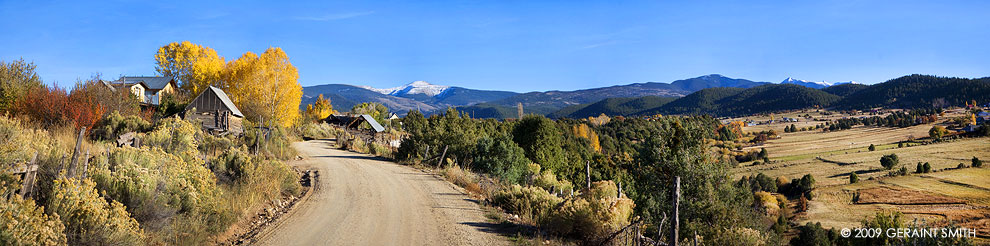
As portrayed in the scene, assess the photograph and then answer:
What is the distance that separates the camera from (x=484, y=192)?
1448cm

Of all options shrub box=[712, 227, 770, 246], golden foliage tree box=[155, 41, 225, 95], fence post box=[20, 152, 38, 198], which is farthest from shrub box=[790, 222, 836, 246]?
golden foliage tree box=[155, 41, 225, 95]

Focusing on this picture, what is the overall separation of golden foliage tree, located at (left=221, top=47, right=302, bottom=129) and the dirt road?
25588mm

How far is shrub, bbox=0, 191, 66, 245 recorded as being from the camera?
4402 millimetres

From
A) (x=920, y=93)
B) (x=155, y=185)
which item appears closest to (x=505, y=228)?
(x=155, y=185)

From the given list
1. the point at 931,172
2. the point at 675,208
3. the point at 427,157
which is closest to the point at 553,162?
the point at 427,157

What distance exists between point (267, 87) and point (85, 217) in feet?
115

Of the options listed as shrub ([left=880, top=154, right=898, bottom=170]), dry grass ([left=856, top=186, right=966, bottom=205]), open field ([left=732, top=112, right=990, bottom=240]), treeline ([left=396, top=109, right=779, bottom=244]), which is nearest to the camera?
treeline ([left=396, top=109, right=779, bottom=244])

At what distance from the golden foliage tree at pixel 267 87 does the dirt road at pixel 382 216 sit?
25.6 m

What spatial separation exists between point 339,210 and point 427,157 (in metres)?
12.2

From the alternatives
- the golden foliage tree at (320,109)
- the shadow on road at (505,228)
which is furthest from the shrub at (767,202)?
the golden foliage tree at (320,109)

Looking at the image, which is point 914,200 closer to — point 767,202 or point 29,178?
point 767,202

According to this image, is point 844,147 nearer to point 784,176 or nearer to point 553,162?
point 784,176

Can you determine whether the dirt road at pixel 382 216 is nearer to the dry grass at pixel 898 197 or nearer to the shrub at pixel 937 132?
the dry grass at pixel 898 197

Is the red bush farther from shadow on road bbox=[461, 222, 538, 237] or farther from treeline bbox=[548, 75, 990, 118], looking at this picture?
treeline bbox=[548, 75, 990, 118]
